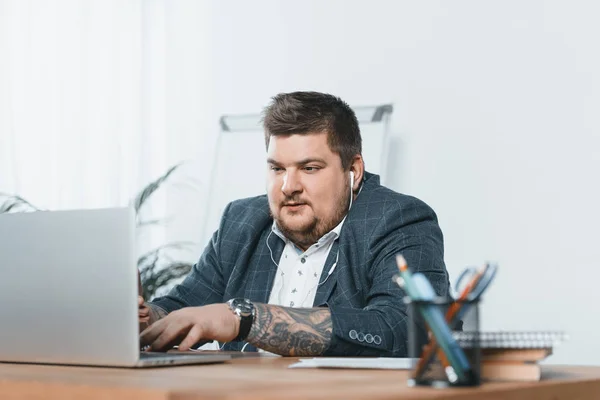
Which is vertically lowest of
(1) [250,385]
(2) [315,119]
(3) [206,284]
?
(3) [206,284]

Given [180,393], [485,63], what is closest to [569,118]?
[485,63]

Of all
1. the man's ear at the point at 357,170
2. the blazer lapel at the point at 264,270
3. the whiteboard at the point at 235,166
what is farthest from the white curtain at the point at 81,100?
the man's ear at the point at 357,170

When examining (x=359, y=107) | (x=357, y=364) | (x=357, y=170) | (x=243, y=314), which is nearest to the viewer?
(x=357, y=364)

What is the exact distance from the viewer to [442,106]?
3127 mm

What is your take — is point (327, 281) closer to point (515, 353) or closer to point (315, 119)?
point (315, 119)

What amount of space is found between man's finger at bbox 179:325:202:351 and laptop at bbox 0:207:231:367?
0.12 meters

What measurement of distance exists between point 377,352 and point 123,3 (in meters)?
2.61

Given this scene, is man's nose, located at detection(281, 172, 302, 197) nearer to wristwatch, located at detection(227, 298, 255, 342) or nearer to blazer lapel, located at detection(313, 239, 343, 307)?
blazer lapel, located at detection(313, 239, 343, 307)

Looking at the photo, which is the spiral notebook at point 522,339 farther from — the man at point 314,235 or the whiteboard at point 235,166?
the whiteboard at point 235,166

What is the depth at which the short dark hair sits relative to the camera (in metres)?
2.16

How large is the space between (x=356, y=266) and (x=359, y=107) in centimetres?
126

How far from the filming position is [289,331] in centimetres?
155

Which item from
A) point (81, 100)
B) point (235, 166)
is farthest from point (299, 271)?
point (81, 100)

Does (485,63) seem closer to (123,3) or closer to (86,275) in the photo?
(123,3)
